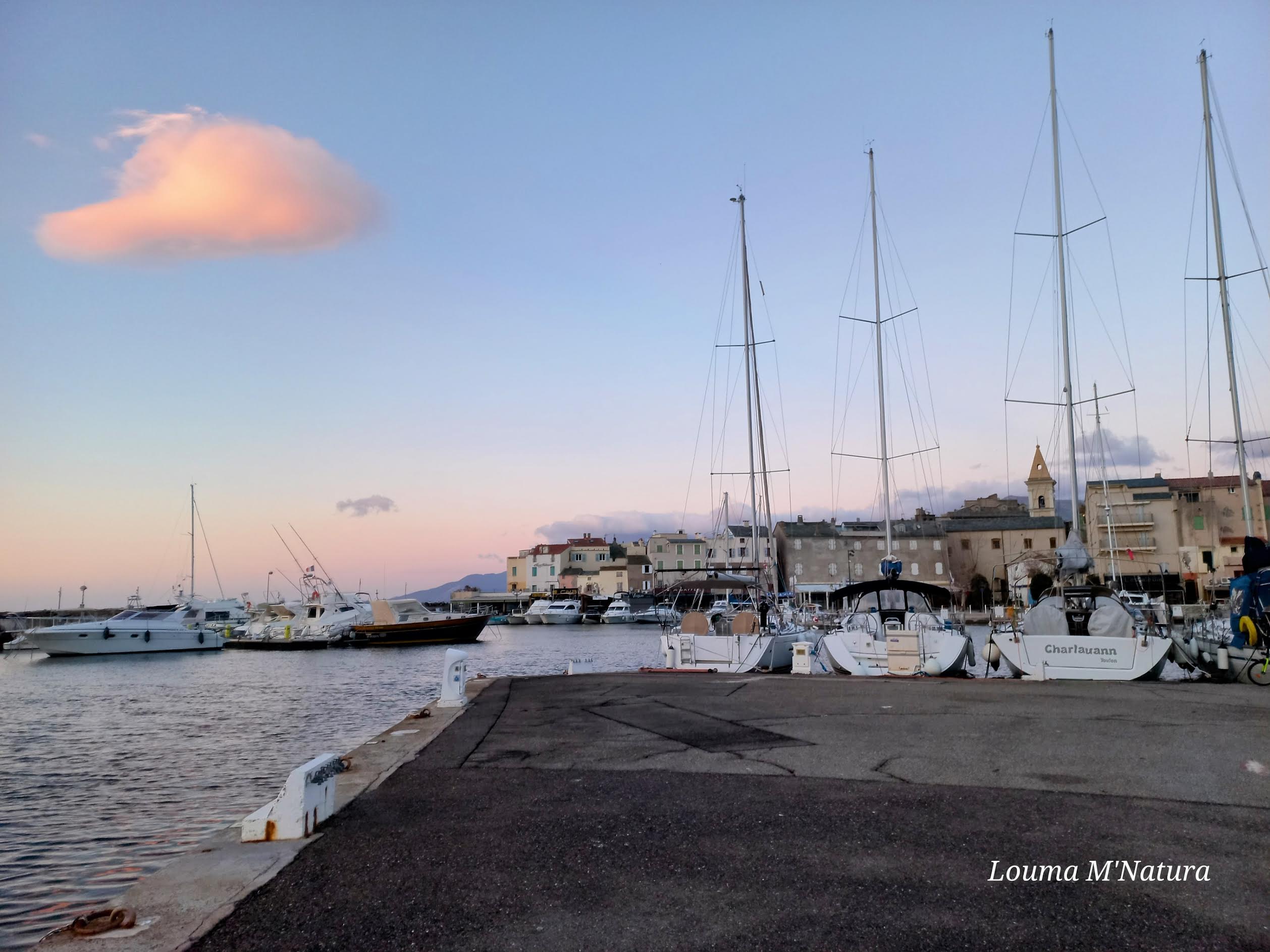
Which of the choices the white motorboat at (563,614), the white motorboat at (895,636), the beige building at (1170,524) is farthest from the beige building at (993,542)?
the white motorboat at (895,636)

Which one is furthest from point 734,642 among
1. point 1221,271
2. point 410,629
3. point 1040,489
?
point 1040,489

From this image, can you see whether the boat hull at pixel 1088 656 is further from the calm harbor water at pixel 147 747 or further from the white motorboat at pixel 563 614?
the white motorboat at pixel 563 614

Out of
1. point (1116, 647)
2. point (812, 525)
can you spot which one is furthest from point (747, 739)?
point (812, 525)

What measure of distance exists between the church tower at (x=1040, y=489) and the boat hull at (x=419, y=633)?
7700 cm

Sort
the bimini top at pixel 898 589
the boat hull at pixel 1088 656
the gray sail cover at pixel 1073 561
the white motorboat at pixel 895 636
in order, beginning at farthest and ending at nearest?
the bimini top at pixel 898 589 < the gray sail cover at pixel 1073 561 < the white motorboat at pixel 895 636 < the boat hull at pixel 1088 656

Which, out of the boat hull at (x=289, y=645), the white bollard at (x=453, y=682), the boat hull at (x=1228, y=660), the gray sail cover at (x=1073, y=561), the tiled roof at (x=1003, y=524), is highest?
the tiled roof at (x=1003, y=524)

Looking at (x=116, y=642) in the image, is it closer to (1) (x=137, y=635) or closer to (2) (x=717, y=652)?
(1) (x=137, y=635)

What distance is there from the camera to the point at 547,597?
127 metres

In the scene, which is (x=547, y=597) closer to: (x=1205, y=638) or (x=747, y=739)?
(x=1205, y=638)

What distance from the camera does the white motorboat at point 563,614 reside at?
99.5m

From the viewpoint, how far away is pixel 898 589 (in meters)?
25.2

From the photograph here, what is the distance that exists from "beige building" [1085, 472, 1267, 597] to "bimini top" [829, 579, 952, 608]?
60.6 m

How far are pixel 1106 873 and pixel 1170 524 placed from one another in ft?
300

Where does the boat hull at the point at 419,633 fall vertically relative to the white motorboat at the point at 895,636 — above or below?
below
